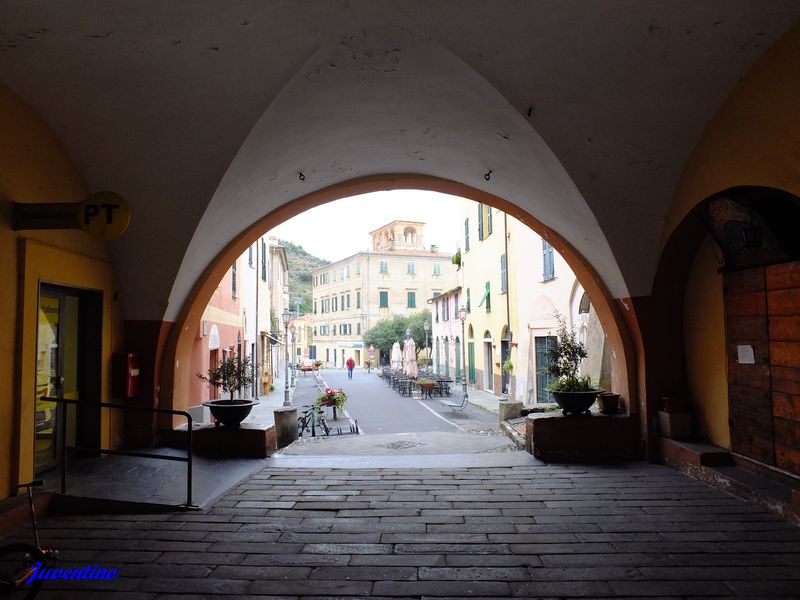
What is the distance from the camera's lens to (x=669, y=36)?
4223mm

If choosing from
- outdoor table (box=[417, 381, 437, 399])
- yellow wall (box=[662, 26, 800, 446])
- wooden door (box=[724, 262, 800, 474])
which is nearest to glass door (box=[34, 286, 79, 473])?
yellow wall (box=[662, 26, 800, 446])

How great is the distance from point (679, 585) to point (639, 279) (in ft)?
13.2

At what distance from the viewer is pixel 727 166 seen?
16.4ft

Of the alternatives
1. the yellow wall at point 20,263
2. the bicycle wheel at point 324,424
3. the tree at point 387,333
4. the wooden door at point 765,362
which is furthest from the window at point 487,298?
the tree at point 387,333

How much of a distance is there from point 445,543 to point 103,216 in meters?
3.91

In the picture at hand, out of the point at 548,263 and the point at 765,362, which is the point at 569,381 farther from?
the point at 548,263

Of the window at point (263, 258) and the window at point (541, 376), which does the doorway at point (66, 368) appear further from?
the window at point (263, 258)

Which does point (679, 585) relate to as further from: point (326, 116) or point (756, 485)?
point (326, 116)

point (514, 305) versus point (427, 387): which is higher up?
point (514, 305)

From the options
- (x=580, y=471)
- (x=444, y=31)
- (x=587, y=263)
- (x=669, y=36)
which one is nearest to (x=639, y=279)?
(x=587, y=263)

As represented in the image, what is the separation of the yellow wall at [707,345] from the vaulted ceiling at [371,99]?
544 millimetres

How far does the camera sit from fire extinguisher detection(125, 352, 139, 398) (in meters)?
6.61

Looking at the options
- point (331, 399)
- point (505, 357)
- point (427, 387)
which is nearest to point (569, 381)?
point (331, 399)

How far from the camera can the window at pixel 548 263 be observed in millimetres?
14516
